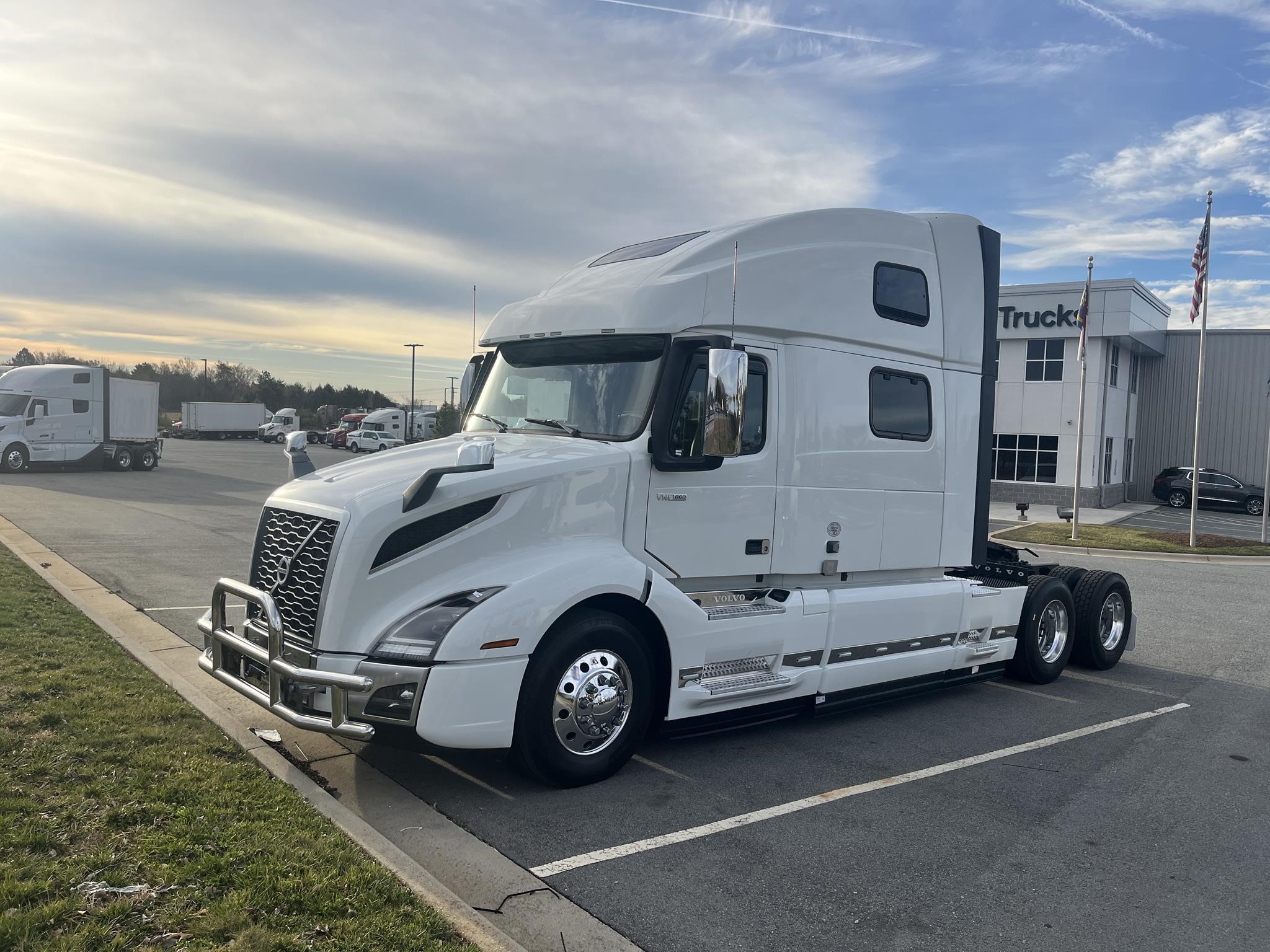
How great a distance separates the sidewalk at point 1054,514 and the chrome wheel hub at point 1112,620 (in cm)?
1691

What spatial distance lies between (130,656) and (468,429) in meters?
3.24

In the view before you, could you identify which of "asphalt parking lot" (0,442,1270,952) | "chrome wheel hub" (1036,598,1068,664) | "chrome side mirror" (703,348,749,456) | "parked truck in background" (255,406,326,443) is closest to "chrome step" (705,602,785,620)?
"asphalt parking lot" (0,442,1270,952)

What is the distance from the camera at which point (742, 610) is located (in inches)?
237

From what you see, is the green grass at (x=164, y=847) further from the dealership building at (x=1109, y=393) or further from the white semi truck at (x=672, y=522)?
the dealership building at (x=1109, y=393)

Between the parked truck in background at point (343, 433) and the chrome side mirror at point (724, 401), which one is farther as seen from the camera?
the parked truck in background at point (343, 433)

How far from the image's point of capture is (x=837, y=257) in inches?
263

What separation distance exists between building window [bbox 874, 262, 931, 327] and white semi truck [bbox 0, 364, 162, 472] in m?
30.4

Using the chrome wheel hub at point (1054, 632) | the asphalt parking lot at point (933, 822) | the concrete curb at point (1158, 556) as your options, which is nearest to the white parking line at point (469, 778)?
the asphalt parking lot at point (933, 822)

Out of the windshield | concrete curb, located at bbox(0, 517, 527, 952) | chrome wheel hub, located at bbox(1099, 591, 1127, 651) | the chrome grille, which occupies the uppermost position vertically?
the windshield

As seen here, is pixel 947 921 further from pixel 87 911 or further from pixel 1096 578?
pixel 1096 578

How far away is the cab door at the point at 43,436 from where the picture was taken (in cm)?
2958

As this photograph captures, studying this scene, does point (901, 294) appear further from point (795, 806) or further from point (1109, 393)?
point (1109, 393)

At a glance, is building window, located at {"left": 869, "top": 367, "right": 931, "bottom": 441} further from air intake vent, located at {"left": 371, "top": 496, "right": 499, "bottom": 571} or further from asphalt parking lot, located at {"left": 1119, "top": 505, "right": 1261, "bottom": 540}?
asphalt parking lot, located at {"left": 1119, "top": 505, "right": 1261, "bottom": 540}

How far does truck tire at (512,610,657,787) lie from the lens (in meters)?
4.93
